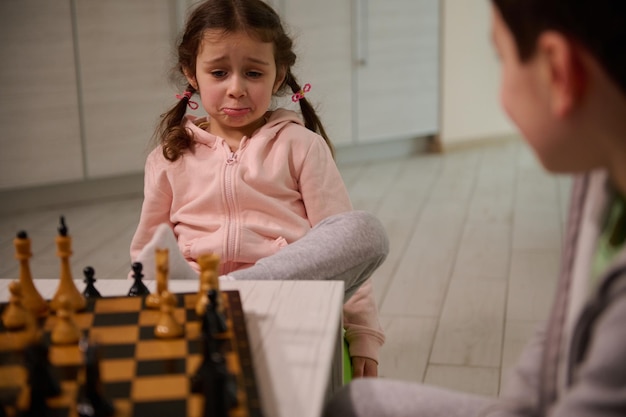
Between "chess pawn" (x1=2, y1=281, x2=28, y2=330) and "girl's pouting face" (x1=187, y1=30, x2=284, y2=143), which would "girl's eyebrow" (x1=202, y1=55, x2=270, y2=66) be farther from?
"chess pawn" (x1=2, y1=281, x2=28, y2=330)

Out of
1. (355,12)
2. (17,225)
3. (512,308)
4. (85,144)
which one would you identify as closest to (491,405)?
(512,308)

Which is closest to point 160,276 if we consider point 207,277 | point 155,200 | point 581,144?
point 207,277

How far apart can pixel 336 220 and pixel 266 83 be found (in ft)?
1.29

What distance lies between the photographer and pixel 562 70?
0.70m

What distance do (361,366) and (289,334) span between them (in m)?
0.59

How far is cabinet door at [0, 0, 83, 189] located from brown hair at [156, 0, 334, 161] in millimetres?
1855

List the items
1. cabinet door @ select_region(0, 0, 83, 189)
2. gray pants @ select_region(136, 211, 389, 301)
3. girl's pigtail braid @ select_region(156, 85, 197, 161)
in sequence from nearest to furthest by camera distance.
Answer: gray pants @ select_region(136, 211, 389, 301) < girl's pigtail braid @ select_region(156, 85, 197, 161) < cabinet door @ select_region(0, 0, 83, 189)

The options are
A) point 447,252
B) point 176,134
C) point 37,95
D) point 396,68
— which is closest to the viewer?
point 176,134

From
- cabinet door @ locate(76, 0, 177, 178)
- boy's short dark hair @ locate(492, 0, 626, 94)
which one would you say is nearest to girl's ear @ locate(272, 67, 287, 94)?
boy's short dark hair @ locate(492, 0, 626, 94)

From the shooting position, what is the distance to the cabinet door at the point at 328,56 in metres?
4.06

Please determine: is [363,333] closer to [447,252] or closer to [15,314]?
[15,314]

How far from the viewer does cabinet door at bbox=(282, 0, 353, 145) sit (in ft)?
13.3

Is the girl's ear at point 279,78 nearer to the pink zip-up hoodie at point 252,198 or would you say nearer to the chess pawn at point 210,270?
the pink zip-up hoodie at point 252,198

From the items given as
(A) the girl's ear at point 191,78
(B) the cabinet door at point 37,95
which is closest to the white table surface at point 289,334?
(A) the girl's ear at point 191,78
